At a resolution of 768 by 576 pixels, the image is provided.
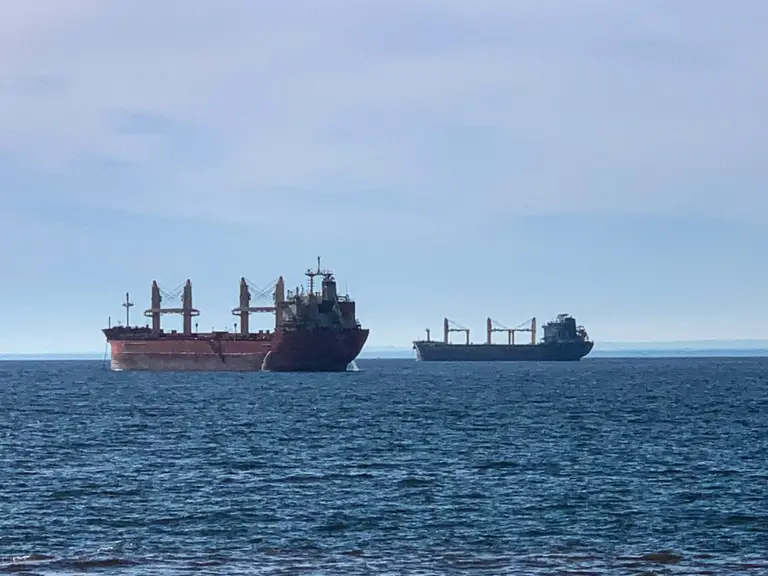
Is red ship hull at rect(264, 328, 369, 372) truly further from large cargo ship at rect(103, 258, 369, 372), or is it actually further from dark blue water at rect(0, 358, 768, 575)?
dark blue water at rect(0, 358, 768, 575)

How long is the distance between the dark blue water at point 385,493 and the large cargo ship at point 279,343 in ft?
208

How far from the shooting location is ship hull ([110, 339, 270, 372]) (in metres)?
166

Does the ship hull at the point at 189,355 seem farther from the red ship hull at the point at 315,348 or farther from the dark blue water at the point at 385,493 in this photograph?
the dark blue water at the point at 385,493

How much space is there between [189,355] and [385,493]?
133962 mm

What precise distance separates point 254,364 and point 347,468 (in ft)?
374

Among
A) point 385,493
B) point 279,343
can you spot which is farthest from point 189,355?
point 385,493

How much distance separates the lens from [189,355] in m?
176

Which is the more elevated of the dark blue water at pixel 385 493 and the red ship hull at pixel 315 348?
the red ship hull at pixel 315 348

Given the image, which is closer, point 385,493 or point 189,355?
point 385,493

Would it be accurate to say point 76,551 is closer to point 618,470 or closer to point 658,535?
point 658,535

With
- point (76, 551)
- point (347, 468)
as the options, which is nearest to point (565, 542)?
point (76, 551)

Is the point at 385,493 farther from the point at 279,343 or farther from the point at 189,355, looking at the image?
the point at 189,355

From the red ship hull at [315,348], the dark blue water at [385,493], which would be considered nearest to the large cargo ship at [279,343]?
the red ship hull at [315,348]

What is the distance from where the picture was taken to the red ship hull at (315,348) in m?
151
